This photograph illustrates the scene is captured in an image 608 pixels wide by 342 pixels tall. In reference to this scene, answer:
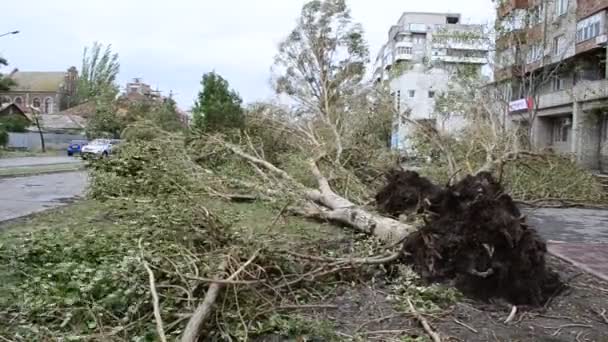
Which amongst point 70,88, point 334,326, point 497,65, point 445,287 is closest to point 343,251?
point 445,287

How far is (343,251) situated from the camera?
6562mm

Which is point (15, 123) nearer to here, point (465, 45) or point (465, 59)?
point (465, 59)

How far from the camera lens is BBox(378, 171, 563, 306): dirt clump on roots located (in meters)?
4.89

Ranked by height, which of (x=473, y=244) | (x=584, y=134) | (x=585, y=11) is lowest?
(x=473, y=244)

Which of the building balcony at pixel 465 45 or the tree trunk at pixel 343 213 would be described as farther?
the building balcony at pixel 465 45

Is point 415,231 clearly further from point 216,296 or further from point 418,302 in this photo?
point 216,296

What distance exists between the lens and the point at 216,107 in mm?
16844

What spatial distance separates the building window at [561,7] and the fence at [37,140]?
32468mm

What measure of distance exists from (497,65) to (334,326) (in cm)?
1931

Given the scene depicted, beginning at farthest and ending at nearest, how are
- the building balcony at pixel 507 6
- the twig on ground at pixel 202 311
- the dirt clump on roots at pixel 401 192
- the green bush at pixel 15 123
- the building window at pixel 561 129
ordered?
1. the green bush at pixel 15 123
2. the building window at pixel 561 129
3. the building balcony at pixel 507 6
4. the dirt clump on roots at pixel 401 192
5. the twig on ground at pixel 202 311

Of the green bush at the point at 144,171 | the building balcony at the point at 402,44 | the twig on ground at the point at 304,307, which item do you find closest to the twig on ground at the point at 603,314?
the twig on ground at the point at 304,307

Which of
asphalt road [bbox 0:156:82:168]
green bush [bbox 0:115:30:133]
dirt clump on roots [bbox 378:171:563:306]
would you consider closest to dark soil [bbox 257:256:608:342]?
dirt clump on roots [bbox 378:171:563:306]

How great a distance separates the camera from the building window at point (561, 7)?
2416 cm

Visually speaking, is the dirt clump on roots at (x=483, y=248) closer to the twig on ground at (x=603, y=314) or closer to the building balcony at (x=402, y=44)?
the twig on ground at (x=603, y=314)
